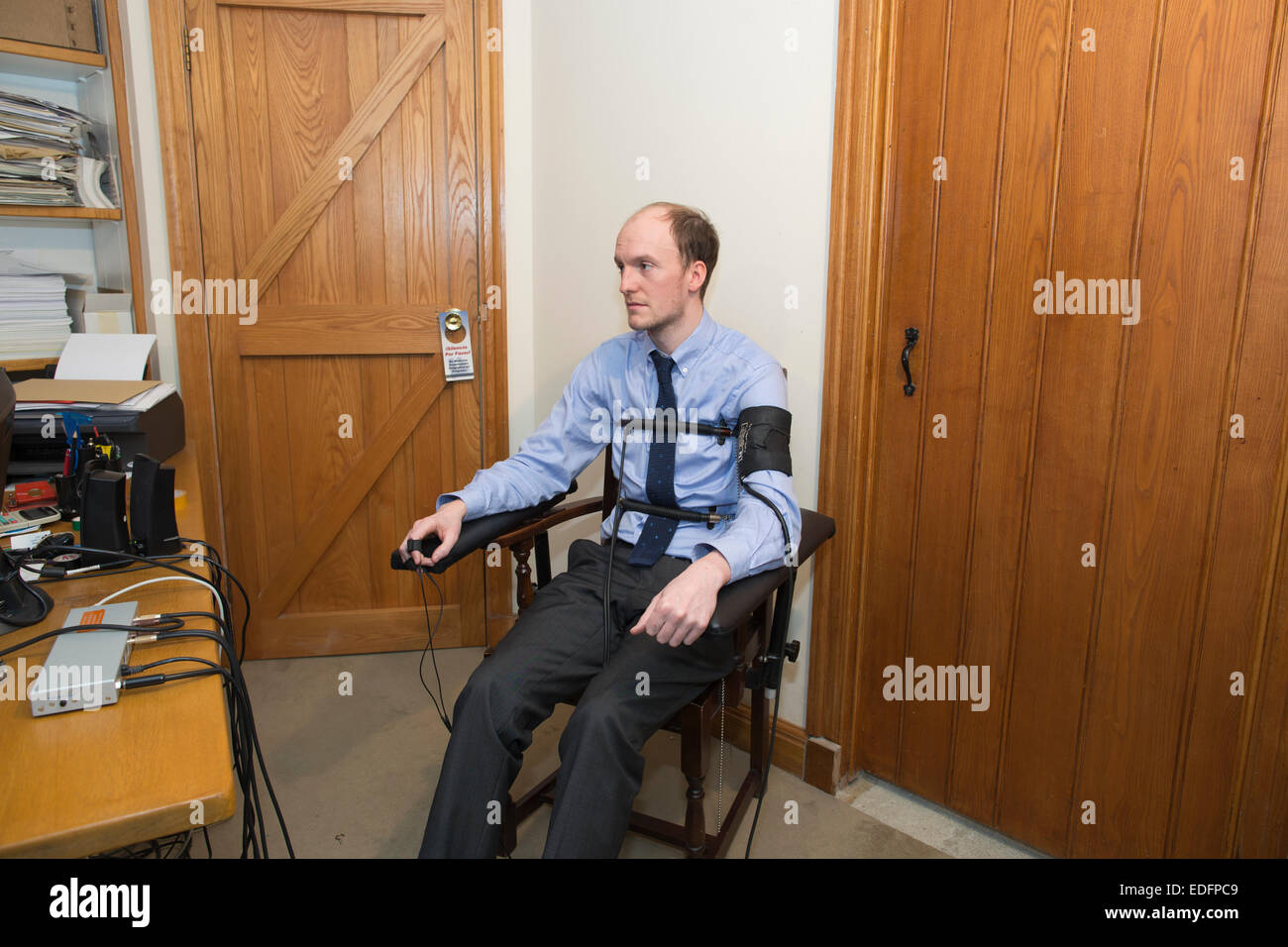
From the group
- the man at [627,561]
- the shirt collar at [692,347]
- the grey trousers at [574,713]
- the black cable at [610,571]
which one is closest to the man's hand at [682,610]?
the man at [627,561]

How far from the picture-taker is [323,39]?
7.98ft

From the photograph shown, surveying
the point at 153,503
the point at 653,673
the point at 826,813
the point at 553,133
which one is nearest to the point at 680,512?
the point at 653,673

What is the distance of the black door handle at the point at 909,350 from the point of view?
5.90 ft

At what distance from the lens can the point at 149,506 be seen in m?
1.30

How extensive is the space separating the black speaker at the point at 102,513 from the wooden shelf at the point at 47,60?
164 cm

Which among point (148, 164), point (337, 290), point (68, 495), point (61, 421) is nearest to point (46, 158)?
point (148, 164)

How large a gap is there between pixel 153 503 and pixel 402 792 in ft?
3.37

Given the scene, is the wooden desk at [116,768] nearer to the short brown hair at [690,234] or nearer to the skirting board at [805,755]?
the short brown hair at [690,234]

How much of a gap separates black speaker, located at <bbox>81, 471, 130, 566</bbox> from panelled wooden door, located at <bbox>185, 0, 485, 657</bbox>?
1.34 metres

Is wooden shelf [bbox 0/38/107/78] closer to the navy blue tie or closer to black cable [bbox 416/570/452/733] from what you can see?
black cable [bbox 416/570/452/733]

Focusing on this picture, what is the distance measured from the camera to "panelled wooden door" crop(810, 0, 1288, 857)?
1.37 meters

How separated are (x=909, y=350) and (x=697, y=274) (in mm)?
495

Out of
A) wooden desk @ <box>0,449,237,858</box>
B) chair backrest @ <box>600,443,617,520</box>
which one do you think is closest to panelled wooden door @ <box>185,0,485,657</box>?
chair backrest @ <box>600,443,617,520</box>

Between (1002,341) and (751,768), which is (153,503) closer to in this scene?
(751,768)
